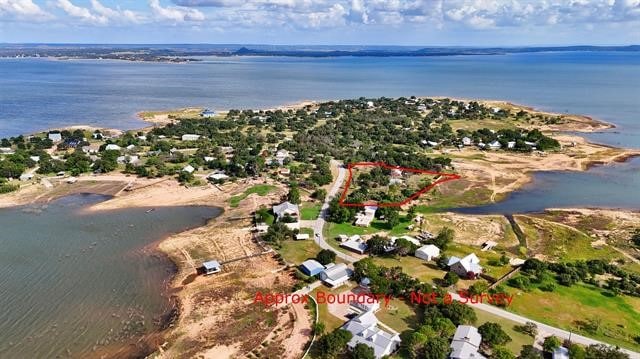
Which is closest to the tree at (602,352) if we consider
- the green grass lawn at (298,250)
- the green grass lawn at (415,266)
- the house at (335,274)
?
the green grass lawn at (415,266)

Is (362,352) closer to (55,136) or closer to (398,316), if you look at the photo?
(398,316)

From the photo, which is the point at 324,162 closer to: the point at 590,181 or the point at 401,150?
the point at 401,150

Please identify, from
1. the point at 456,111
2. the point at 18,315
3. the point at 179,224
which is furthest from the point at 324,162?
the point at 456,111

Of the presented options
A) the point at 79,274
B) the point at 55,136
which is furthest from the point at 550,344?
the point at 55,136

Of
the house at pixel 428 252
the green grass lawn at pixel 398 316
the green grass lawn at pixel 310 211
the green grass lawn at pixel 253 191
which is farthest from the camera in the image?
the green grass lawn at pixel 253 191

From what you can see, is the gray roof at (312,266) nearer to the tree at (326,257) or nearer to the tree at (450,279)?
the tree at (326,257)

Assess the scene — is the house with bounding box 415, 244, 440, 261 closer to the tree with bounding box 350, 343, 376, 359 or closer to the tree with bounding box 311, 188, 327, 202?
the tree with bounding box 350, 343, 376, 359

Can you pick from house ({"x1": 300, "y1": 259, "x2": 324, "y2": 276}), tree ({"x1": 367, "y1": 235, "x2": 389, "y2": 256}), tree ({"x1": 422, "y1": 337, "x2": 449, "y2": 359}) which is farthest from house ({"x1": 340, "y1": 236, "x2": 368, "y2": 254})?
Result: tree ({"x1": 422, "y1": 337, "x2": 449, "y2": 359})
